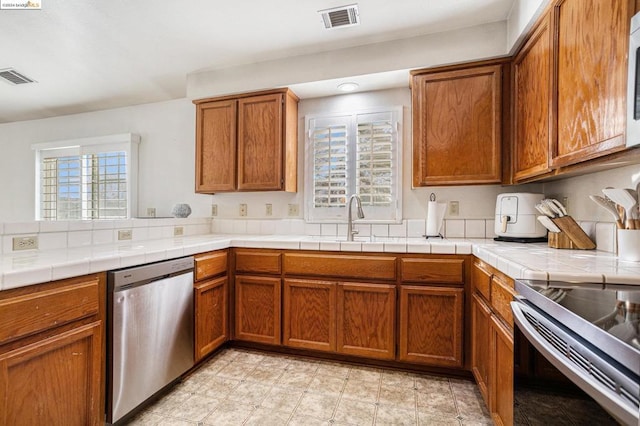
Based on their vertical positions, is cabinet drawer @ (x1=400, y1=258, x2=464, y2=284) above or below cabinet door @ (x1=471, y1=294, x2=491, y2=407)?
above

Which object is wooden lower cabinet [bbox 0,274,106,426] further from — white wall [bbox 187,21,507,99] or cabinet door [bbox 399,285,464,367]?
white wall [bbox 187,21,507,99]

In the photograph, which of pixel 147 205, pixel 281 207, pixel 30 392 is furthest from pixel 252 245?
pixel 147 205

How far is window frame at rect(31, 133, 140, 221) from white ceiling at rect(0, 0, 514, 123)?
2.12 feet

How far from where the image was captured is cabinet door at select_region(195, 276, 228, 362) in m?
2.02

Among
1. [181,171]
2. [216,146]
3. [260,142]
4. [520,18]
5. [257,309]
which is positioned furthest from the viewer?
[181,171]

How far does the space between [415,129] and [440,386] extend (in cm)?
175

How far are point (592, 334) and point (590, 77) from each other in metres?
1.13

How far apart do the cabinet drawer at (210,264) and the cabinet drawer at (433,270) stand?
1.28 metres

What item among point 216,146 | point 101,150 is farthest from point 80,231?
point 101,150

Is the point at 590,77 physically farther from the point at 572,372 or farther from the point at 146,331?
the point at 146,331

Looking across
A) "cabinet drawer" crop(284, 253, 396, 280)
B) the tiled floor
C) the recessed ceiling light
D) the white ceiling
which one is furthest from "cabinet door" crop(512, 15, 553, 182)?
the tiled floor

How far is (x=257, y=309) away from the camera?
2314 millimetres

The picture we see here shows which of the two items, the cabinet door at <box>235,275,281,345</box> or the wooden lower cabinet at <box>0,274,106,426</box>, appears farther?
the cabinet door at <box>235,275,281,345</box>

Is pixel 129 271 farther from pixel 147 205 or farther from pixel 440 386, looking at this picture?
pixel 147 205
